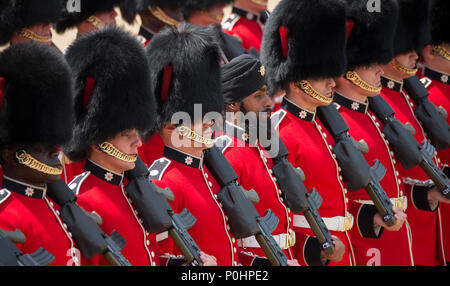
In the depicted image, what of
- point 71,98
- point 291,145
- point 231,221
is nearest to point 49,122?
point 71,98

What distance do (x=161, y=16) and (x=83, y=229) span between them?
119 inches

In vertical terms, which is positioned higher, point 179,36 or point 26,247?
point 179,36

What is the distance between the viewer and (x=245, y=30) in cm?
796

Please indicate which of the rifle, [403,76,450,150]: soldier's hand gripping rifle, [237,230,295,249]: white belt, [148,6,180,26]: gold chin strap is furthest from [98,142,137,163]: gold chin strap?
[403,76,450,150]: soldier's hand gripping rifle

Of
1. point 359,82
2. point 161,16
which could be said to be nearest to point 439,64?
point 359,82

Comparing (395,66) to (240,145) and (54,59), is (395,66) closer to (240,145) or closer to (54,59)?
(240,145)

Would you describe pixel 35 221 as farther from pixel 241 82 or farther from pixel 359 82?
pixel 359 82

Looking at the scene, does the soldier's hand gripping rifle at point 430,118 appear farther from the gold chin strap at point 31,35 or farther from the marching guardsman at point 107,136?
the marching guardsman at point 107,136

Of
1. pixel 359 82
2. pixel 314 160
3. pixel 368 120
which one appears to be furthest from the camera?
pixel 368 120

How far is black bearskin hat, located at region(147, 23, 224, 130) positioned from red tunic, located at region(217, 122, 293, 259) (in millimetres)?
335

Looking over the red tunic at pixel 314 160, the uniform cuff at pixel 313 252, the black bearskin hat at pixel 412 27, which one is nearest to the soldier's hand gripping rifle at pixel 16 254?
the uniform cuff at pixel 313 252

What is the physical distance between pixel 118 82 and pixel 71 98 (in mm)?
340

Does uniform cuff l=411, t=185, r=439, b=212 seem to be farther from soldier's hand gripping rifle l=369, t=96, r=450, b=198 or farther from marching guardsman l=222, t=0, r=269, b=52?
marching guardsman l=222, t=0, r=269, b=52

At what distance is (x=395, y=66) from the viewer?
Result: 6859mm
